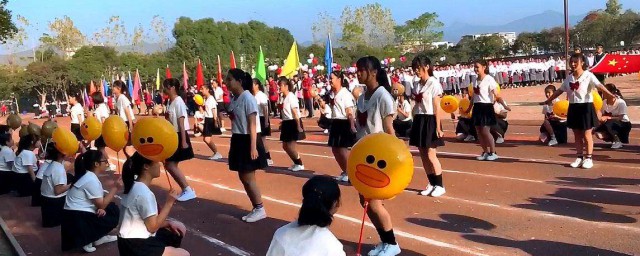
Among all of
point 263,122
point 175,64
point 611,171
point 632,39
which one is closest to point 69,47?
point 175,64

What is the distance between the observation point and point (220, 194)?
8711 mm

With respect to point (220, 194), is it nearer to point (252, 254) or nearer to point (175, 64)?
point (252, 254)

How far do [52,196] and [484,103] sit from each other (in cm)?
643

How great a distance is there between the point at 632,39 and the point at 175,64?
115 ft

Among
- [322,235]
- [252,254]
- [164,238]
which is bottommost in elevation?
[252,254]

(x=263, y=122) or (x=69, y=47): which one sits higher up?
(x=69, y=47)

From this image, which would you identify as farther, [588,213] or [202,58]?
[202,58]

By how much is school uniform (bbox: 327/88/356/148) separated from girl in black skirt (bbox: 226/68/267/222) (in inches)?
63.7

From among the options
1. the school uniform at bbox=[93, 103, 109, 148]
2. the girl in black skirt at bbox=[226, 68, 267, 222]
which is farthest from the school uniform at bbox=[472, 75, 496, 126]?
the school uniform at bbox=[93, 103, 109, 148]

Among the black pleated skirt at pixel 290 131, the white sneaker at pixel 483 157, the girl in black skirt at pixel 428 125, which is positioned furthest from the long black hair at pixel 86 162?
the white sneaker at pixel 483 157

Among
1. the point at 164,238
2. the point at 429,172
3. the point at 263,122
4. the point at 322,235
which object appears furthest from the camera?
the point at 263,122

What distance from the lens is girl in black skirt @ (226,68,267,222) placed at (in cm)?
659

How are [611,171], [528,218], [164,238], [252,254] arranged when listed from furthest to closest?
[611,171], [528,218], [252,254], [164,238]

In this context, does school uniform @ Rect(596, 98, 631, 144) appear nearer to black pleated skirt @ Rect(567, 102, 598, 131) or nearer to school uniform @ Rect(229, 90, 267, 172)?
black pleated skirt @ Rect(567, 102, 598, 131)
